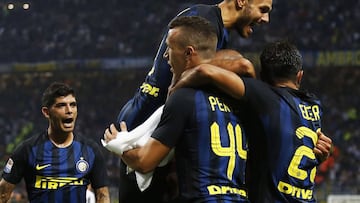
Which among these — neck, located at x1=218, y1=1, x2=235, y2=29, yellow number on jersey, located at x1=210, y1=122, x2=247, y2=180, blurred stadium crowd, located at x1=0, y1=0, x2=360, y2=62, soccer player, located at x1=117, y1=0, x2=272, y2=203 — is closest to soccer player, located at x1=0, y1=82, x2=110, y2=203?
soccer player, located at x1=117, y1=0, x2=272, y2=203

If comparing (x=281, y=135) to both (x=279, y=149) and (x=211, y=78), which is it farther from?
(x=211, y=78)

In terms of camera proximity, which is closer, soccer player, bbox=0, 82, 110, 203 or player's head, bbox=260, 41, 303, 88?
player's head, bbox=260, 41, 303, 88

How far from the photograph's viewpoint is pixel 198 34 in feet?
11.1

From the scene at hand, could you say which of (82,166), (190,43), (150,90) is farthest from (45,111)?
(190,43)

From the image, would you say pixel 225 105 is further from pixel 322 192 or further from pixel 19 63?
pixel 19 63

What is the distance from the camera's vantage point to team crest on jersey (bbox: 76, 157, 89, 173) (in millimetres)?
6527

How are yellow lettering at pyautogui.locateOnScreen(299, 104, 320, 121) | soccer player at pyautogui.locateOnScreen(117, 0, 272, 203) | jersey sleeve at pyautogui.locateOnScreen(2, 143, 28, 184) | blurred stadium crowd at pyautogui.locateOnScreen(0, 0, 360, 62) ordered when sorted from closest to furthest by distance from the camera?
yellow lettering at pyautogui.locateOnScreen(299, 104, 320, 121)
soccer player at pyautogui.locateOnScreen(117, 0, 272, 203)
jersey sleeve at pyautogui.locateOnScreen(2, 143, 28, 184)
blurred stadium crowd at pyautogui.locateOnScreen(0, 0, 360, 62)

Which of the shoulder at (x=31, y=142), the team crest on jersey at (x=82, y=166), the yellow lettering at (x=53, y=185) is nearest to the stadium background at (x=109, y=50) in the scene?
the shoulder at (x=31, y=142)

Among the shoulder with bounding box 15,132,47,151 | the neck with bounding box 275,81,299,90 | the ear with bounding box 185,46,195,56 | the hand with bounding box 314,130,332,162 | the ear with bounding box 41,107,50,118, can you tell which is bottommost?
the shoulder with bounding box 15,132,47,151

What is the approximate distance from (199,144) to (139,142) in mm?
275

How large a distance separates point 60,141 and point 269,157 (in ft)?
10.9

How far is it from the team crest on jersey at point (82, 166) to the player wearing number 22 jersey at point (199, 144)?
324cm

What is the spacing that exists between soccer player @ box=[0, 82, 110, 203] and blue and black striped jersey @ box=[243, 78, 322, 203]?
9.83 feet

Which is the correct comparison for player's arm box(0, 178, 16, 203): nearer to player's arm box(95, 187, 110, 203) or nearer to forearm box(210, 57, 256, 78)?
player's arm box(95, 187, 110, 203)
